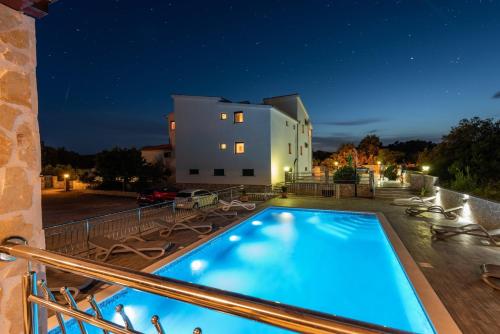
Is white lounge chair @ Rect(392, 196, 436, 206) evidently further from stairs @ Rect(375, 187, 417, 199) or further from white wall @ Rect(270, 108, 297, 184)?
white wall @ Rect(270, 108, 297, 184)

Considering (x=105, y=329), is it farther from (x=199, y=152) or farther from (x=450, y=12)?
(x=199, y=152)

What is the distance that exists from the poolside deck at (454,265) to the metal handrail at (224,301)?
4.68m

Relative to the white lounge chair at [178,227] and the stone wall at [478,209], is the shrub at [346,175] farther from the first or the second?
the white lounge chair at [178,227]

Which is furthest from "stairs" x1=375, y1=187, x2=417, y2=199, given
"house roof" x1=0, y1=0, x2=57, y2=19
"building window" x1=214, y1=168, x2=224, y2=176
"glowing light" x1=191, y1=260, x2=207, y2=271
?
"house roof" x1=0, y1=0, x2=57, y2=19

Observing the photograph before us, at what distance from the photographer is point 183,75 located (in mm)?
28062

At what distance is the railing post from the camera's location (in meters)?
1.69

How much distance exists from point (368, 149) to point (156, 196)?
3997cm

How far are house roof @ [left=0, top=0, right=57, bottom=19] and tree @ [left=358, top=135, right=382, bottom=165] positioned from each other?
1847 inches

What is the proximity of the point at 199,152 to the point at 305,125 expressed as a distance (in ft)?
50.6

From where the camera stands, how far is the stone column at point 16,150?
1.85 m

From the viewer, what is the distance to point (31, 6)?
1912 mm

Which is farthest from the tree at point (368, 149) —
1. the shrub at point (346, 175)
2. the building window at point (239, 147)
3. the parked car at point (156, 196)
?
the parked car at point (156, 196)

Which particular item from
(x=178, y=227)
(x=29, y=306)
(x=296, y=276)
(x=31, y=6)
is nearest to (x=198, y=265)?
(x=178, y=227)

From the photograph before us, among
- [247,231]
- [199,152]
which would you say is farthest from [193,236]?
[199,152]
